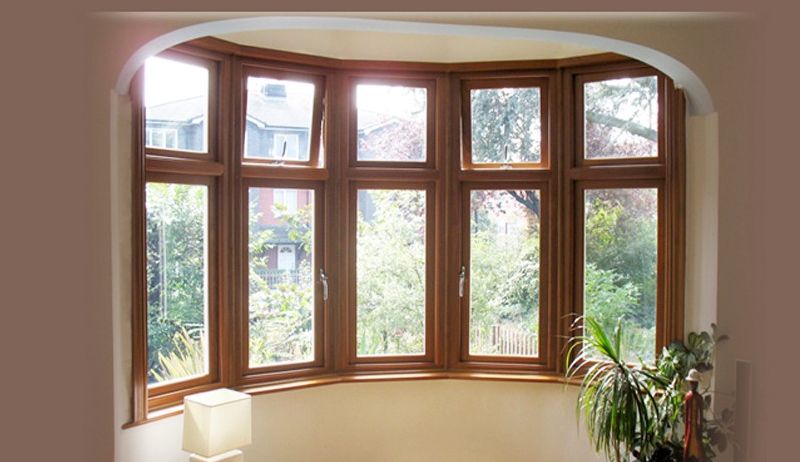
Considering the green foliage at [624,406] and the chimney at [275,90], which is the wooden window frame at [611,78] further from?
the chimney at [275,90]

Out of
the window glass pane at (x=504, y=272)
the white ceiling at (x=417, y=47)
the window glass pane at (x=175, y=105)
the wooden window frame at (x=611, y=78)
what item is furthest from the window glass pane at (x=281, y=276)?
the wooden window frame at (x=611, y=78)

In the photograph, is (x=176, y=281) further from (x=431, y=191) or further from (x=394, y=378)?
(x=431, y=191)

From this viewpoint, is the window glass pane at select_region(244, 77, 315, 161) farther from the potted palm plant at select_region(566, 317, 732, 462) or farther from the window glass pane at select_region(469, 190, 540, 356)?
the potted palm plant at select_region(566, 317, 732, 462)

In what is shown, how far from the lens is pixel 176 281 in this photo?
12.5 ft

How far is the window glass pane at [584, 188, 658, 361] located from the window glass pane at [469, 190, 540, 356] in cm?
38

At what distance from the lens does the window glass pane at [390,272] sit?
181 inches

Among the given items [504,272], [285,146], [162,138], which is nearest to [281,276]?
[285,146]

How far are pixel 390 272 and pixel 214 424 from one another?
1.70 m

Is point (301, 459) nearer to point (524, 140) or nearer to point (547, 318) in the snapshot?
point (547, 318)

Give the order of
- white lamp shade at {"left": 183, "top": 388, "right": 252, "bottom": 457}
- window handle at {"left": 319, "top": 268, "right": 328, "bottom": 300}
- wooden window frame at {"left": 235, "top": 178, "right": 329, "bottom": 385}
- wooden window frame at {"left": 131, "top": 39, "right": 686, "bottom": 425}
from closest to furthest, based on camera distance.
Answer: white lamp shade at {"left": 183, "top": 388, "right": 252, "bottom": 457}, wooden window frame at {"left": 131, "top": 39, "right": 686, "bottom": 425}, wooden window frame at {"left": 235, "top": 178, "right": 329, "bottom": 385}, window handle at {"left": 319, "top": 268, "right": 328, "bottom": 300}

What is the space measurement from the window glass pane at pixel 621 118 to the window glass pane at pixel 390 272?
1.24 meters

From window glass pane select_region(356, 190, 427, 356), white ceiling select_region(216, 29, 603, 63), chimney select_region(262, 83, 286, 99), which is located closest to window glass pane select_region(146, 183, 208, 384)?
chimney select_region(262, 83, 286, 99)

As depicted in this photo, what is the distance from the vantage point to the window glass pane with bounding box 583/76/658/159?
4180 millimetres

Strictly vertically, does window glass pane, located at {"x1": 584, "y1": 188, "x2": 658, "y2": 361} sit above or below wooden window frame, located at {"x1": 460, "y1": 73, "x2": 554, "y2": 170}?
below
